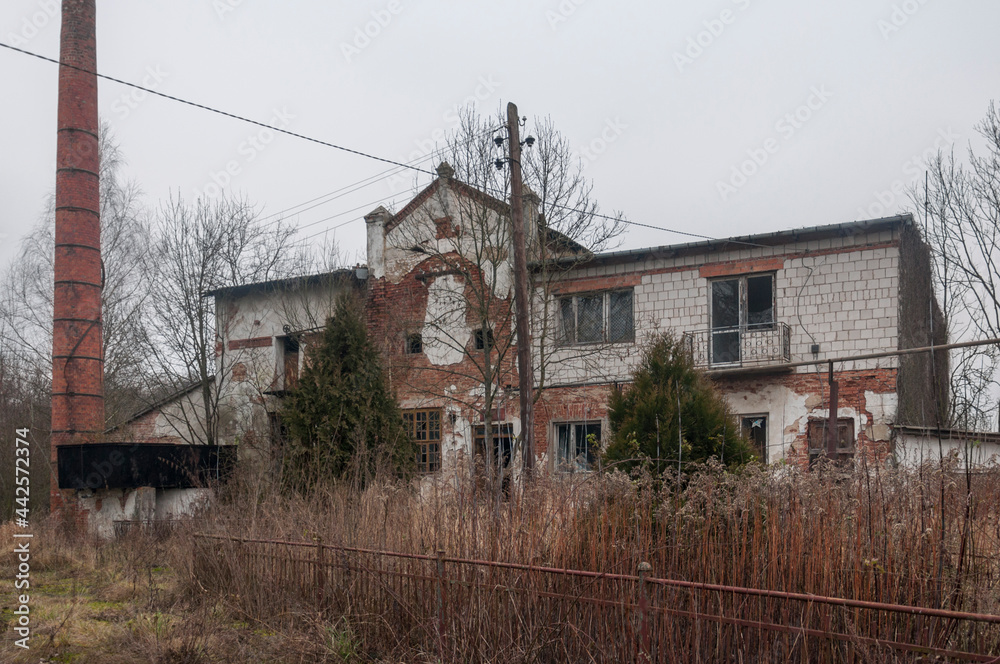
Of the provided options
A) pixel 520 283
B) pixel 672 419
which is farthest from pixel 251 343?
pixel 672 419

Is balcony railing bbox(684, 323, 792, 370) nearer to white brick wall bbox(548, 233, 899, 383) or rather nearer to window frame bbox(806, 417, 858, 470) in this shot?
white brick wall bbox(548, 233, 899, 383)

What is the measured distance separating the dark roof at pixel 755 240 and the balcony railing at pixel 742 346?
5.56ft

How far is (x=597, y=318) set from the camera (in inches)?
717

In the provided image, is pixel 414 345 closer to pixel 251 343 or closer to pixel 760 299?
pixel 251 343

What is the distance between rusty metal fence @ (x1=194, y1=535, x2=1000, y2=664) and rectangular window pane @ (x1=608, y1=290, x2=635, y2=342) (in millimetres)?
11047

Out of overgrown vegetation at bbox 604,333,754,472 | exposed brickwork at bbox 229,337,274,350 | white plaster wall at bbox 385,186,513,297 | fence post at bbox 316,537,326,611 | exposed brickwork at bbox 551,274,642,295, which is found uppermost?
white plaster wall at bbox 385,186,513,297

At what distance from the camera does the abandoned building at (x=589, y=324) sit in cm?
1544

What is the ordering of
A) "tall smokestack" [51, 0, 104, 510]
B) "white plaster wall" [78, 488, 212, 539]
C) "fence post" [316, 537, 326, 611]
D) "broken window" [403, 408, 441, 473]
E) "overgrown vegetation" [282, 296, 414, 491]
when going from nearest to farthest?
1. "fence post" [316, 537, 326, 611]
2. "overgrown vegetation" [282, 296, 414, 491]
3. "white plaster wall" [78, 488, 212, 539]
4. "tall smokestack" [51, 0, 104, 510]
5. "broken window" [403, 408, 441, 473]

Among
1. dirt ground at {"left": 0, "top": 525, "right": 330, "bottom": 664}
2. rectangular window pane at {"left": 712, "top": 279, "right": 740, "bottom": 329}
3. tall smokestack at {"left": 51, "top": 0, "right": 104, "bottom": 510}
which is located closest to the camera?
dirt ground at {"left": 0, "top": 525, "right": 330, "bottom": 664}

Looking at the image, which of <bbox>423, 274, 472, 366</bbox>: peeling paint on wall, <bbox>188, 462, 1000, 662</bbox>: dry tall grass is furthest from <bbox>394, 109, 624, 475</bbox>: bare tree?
<bbox>188, 462, 1000, 662</bbox>: dry tall grass

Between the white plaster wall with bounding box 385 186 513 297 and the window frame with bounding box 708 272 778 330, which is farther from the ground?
the white plaster wall with bounding box 385 186 513 297

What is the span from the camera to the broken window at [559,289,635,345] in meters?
17.9

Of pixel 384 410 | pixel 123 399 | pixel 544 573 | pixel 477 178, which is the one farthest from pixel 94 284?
pixel 544 573

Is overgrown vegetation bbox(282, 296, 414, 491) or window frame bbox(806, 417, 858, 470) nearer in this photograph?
overgrown vegetation bbox(282, 296, 414, 491)
